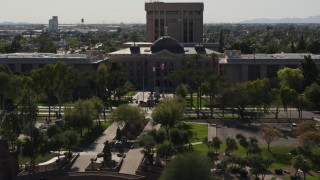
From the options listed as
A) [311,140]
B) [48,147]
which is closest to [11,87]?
[48,147]

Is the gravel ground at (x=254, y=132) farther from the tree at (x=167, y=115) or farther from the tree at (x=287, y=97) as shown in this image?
the tree at (x=167, y=115)

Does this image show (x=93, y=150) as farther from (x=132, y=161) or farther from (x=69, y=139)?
(x=132, y=161)

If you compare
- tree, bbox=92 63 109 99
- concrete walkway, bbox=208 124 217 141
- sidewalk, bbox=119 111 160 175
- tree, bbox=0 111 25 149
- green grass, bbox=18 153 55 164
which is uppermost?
tree, bbox=92 63 109 99

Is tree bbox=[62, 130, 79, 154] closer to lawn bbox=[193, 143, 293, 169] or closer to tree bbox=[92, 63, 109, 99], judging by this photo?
lawn bbox=[193, 143, 293, 169]

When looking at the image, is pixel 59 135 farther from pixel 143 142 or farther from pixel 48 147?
pixel 143 142

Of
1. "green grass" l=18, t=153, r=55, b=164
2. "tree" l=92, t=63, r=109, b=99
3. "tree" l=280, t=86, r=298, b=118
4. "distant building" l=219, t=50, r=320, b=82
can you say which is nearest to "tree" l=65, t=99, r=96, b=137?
"green grass" l=18, t=153, r=55, b=164

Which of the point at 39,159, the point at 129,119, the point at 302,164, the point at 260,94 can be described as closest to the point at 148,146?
the point at 39,159
